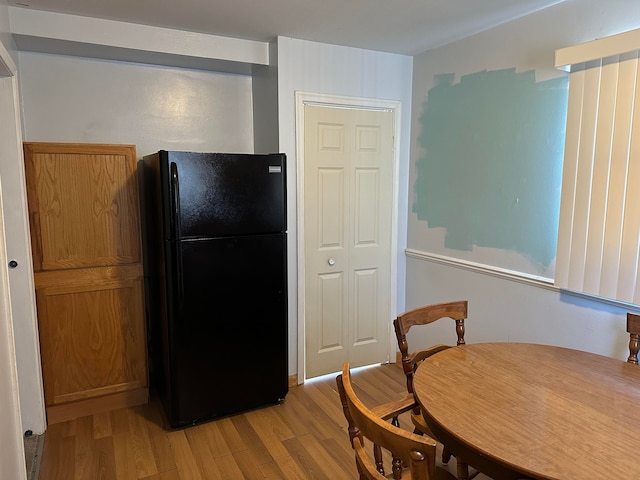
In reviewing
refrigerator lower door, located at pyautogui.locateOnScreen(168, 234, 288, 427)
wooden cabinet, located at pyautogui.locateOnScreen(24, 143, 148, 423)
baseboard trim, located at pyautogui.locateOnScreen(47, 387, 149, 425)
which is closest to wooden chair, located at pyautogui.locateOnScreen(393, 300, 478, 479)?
refrigerator lower door, located at pyautogui.locateOnScreen(168, 234, 288, 427)

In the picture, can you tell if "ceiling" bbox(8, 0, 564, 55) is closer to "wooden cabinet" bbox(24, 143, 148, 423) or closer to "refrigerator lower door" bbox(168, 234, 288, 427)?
"wooden cabinet" bbox(24, 143, 148, 423)

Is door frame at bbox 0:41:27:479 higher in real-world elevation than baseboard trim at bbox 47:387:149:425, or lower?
higher

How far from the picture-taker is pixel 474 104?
2.80 meters

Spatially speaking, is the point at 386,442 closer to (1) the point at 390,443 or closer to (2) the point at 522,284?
(1) the point at 390,443

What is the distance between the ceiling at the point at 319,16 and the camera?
7.55 ft

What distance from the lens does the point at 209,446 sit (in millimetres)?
2443

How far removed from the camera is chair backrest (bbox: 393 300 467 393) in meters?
1.94

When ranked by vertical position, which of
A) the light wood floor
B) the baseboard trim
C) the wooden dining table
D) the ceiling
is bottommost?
the light wood floor

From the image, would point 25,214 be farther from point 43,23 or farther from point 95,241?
point 43,23

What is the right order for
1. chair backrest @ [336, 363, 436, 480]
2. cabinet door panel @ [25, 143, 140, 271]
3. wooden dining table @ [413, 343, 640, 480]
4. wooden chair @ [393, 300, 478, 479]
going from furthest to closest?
cabinet door panel @ [25, 143, 140, 271] < wooden chair @ [393, 300, 478, 479] < wooden dining table @ [413, 343, 640, 480] < chair backrest @ [336, 363, 436, 480]

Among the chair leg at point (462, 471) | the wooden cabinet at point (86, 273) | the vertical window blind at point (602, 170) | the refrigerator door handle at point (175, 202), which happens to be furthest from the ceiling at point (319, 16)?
the chair leg at point (462, 471)

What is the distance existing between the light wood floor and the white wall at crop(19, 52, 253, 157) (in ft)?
5.80

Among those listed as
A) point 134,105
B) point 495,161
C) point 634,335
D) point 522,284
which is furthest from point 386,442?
point 134,105

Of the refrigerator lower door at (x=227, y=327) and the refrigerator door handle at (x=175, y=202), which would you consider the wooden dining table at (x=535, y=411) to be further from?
the refrigerator door handle at (x=175, y=202)
